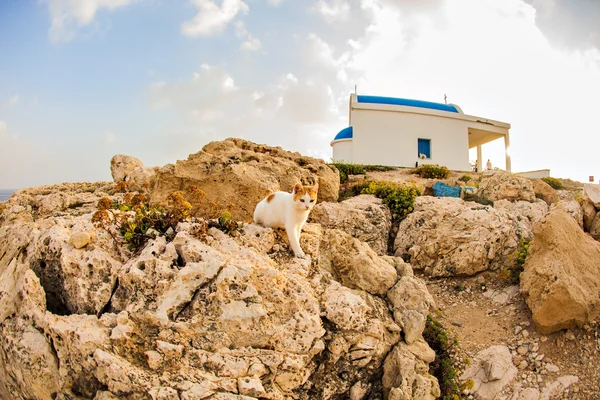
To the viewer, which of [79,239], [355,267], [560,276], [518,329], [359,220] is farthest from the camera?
[359,220]

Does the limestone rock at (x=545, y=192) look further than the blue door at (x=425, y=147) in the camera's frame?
No

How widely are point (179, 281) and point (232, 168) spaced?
5.27 m

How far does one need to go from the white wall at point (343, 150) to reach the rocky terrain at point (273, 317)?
18.2 m

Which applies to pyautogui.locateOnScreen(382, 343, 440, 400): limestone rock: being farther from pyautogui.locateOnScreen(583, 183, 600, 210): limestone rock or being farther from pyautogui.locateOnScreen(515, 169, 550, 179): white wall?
pyautogui.locateOnScreen(515, 169, 550, 179): white wall

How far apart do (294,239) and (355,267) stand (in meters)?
1.47

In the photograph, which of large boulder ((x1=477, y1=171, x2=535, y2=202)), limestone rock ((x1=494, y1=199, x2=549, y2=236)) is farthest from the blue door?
limestone rock ((x1=494, y1=199, x2=549, y2=236))

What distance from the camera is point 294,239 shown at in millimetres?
5605

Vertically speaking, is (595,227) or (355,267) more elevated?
(595,227)

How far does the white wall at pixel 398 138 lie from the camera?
2591 centimetres

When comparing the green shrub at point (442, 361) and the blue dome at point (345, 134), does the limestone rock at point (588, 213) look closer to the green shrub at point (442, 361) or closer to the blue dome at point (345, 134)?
the green shrub at point (442, 361)

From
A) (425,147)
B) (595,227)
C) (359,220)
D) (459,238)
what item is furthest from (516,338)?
(425,147)

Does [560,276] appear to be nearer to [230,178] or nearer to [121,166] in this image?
[230,178]

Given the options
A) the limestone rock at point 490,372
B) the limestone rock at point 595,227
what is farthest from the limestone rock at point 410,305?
the limestone rock at point 595,227

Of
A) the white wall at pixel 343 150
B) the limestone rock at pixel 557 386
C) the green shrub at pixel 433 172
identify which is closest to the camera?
the limestone rock at pixel 557 386
